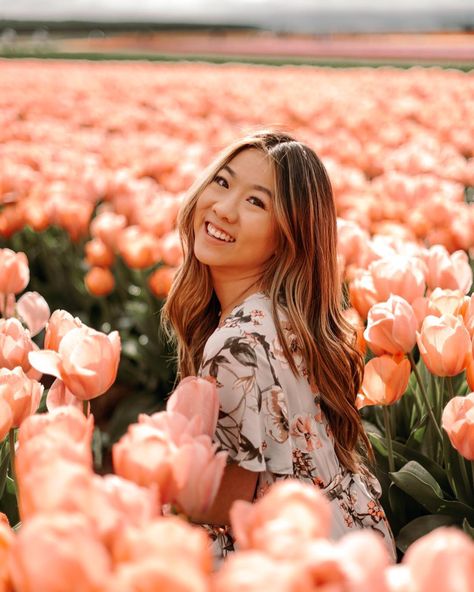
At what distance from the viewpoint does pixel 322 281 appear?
6.23 feet

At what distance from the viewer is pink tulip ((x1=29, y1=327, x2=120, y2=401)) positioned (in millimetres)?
1453

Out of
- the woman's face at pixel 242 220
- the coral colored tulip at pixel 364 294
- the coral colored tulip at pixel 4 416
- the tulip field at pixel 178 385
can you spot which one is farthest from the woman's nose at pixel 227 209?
the coral colored tulip at pixel 4 416

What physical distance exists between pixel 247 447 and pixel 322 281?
474mm

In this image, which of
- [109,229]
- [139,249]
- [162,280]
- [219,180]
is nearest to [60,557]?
[219,180]

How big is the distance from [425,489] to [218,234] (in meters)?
0.70

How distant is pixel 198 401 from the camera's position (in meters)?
1.31

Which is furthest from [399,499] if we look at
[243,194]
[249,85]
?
[249,85]

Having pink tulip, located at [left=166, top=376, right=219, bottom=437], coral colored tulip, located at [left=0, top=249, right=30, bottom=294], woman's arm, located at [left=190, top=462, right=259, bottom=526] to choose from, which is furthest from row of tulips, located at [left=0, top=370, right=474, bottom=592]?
coral colored tulip, located at [left=0, top=249, right=30, bottom=294]

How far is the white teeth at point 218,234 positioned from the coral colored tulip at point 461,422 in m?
0.62

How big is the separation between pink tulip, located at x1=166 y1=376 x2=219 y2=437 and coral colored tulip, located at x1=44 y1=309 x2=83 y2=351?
408 millimetres

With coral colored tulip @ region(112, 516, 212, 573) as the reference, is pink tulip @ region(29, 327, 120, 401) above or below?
below

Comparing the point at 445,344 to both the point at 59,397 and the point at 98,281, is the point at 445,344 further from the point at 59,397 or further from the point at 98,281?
the point at 98,281

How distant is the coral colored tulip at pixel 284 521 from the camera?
2.54ft

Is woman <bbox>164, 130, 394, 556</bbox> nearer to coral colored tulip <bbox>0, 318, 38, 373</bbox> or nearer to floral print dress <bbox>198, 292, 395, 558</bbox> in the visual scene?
floral print dress <bbox>198, 292, 395, 558</bbox>
